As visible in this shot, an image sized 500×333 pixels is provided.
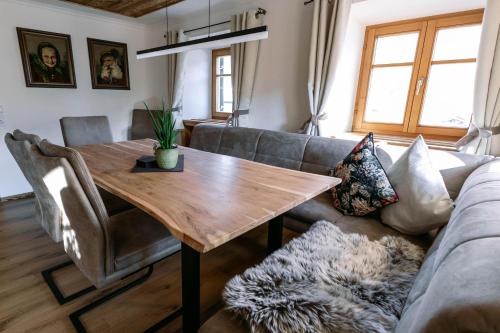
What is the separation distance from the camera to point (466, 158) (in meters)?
1.66

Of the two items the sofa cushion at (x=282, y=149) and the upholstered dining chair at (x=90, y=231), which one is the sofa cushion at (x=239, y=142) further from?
the upholstered dining chair at (x=90, y=231)

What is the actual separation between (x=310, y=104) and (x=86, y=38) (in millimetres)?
3115

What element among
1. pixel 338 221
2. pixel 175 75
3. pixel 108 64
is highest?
pixel 108 64

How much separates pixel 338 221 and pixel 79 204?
1376 mm

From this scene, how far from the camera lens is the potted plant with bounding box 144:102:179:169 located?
1491 millimetres

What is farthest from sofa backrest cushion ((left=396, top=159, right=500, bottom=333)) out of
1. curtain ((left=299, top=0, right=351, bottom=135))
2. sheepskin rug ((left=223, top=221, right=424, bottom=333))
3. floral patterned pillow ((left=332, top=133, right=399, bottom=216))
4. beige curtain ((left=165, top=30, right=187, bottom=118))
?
beige curtain ((left=165, top=30, right=187, bottom=118))

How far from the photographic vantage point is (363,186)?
64.1 inches

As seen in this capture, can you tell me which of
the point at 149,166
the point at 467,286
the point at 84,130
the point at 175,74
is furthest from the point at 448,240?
the point at 175,74

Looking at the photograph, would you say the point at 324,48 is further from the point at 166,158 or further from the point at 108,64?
the point at 108,64

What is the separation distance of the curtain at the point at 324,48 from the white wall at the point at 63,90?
2571 millimetres

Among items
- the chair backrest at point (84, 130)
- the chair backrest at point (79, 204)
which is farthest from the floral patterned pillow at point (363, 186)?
the chair backrest at point (84, 130)

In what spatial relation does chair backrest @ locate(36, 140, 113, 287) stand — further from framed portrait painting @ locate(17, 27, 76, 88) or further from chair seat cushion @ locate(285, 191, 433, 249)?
framed portrait painting @ locate(17, 27, 76, 88)

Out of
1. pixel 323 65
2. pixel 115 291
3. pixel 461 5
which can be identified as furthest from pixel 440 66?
pixel 115 291

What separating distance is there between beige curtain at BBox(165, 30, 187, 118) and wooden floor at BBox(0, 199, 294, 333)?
7.52 feet
